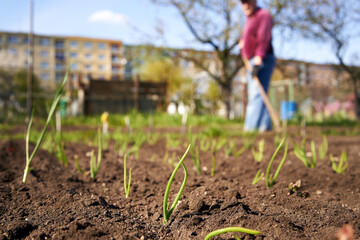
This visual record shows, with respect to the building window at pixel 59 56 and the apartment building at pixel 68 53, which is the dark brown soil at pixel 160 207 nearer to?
the apartment building at pixel 68 53

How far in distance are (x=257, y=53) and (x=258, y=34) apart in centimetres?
28

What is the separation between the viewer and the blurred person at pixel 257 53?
4.15 m

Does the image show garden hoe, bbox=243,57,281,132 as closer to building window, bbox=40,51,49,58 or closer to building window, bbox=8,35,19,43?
building window, bbox=8,35,19,43

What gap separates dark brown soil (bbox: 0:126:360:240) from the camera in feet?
3.00

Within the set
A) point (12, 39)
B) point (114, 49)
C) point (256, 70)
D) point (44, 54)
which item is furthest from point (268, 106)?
point (114, 49)

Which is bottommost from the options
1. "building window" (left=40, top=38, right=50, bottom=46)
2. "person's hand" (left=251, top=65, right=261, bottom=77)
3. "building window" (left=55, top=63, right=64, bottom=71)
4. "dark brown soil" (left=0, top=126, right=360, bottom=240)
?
"dark brown soil" (left=0, top=126, right=360, bottom=240)

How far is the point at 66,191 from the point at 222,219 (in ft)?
2.27

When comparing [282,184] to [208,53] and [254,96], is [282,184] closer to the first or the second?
[254,96]

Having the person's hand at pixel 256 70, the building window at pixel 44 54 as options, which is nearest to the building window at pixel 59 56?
the building window at pixel 44 54

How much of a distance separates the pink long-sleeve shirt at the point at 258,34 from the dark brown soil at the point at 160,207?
2.82 metres

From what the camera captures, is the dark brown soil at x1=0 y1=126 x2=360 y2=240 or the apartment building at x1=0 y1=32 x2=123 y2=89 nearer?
the dark brown soil at x1=0 y1=126 x2=360 y2=240

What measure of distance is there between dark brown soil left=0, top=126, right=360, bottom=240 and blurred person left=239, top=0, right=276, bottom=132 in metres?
2.80

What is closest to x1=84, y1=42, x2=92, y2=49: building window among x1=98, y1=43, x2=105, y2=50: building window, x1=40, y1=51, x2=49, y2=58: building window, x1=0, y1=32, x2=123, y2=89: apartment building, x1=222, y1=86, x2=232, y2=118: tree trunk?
x1=0, y1=32, x2=123, y2=89: apartment building

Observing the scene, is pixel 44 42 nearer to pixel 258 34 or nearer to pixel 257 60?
pixel 258 34
